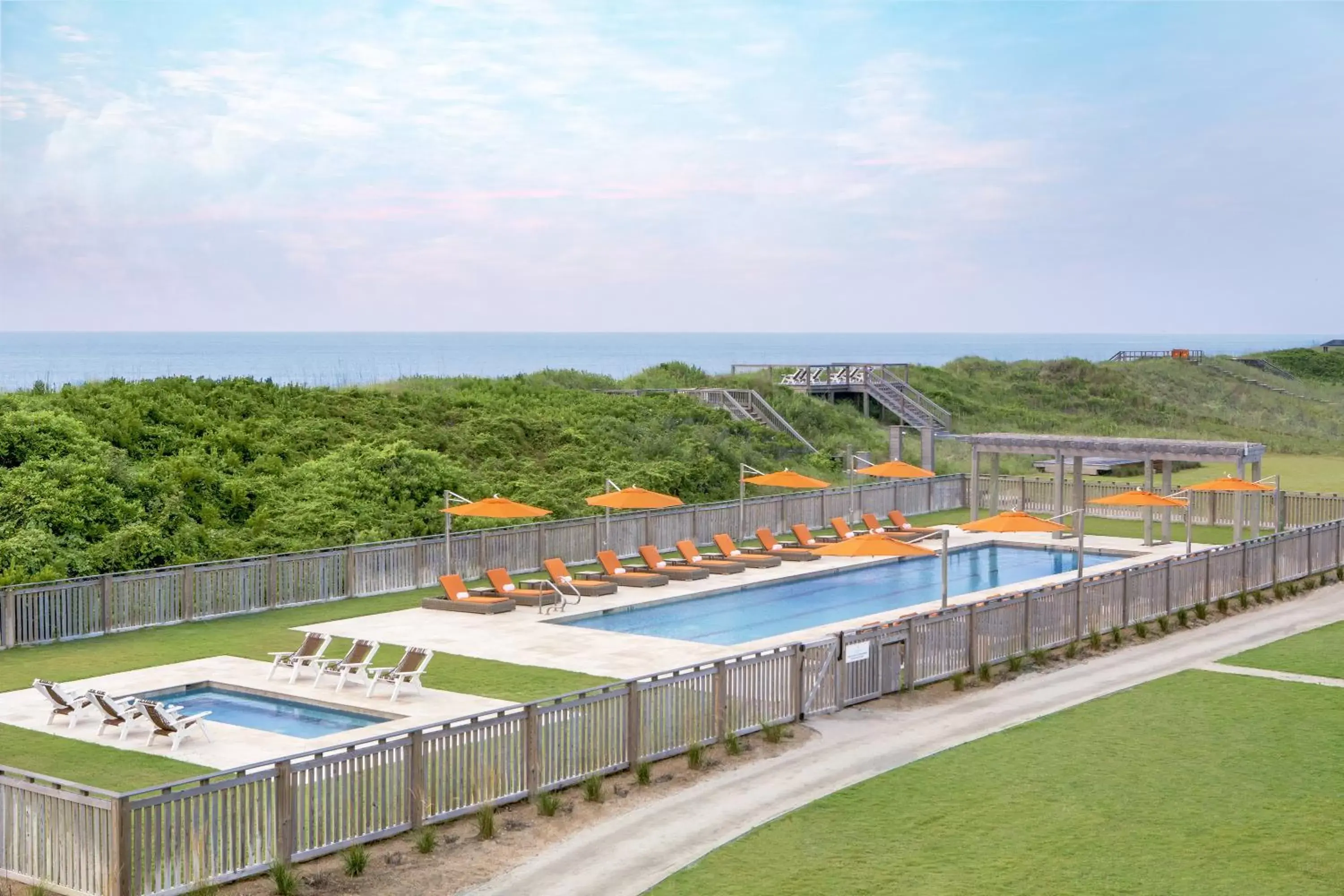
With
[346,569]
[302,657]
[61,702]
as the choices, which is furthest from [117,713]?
[346,569]

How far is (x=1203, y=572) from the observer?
26.0 meters

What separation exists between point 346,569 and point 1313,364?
9940 cm

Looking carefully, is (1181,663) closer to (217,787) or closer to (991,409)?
(217,787)

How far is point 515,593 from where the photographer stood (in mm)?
26891

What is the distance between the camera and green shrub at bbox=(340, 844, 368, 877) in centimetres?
1261

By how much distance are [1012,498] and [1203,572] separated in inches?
590

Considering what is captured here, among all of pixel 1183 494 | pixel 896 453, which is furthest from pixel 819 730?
pixel 896 453

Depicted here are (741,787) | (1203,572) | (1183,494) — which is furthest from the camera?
(1183,494)

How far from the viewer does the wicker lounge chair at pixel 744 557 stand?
31.5 m

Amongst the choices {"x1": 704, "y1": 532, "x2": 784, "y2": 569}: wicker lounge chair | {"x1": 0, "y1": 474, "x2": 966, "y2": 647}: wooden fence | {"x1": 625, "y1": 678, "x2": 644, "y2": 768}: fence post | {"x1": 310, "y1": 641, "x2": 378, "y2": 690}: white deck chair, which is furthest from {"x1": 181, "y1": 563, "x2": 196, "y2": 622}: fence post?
{"x1": 625, "y1": 678, "x2": 644, "y2": 768}: fence post

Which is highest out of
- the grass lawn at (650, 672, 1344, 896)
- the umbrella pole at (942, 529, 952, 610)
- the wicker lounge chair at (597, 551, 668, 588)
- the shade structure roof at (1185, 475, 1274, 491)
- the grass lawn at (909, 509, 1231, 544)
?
the shade structure roof at (1185, 475, 1274, 491)

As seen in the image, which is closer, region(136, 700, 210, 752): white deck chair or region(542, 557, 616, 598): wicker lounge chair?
region(136, 700, 210, 752): white deck chair

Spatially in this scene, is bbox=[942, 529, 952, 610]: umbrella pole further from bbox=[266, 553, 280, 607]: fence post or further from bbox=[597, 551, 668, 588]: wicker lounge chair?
bbox=[266, 553, 280, 607]: fence post

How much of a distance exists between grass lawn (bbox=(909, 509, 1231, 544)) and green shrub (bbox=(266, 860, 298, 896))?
27728 mm
